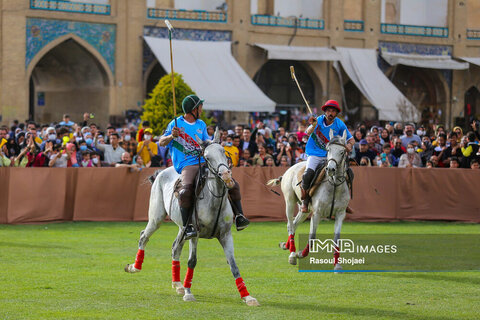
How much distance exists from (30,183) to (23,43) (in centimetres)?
1734

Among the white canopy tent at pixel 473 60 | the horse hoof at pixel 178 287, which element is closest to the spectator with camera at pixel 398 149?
the horse hoof at pixel 178 287

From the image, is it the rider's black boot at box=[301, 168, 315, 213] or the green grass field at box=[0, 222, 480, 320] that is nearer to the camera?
the green grass field at box=[0, 222, 480, 320]

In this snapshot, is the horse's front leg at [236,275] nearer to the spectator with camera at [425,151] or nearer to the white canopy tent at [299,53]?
the spectator with camera at [425,151]

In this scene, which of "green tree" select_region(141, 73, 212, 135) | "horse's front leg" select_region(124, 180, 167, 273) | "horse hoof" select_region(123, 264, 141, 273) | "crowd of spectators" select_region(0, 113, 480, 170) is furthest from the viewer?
"green tree" select_region(141, 73, 212, 135)

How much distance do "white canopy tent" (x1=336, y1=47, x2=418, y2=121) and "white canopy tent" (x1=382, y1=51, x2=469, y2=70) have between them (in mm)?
969

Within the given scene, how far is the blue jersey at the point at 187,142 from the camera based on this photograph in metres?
11.4

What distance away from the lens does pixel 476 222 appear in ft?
76.9

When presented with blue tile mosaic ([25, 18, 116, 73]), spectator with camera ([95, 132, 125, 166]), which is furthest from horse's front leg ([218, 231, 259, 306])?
blue tile mosaic ([25, 18, 116, 73])

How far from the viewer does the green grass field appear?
10109mm

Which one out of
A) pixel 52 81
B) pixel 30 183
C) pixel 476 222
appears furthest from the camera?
pixel 52 81

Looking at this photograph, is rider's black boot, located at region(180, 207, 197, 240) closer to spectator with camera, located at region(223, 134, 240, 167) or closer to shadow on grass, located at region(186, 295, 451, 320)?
shadow on grass, located at region(186, 295, 451, 320)

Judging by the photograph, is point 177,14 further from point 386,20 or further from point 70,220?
point 70,220

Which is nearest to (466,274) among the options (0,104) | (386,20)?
(0,104)

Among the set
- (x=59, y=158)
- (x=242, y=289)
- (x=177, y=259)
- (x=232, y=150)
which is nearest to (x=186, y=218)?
(x=177, y=259)
